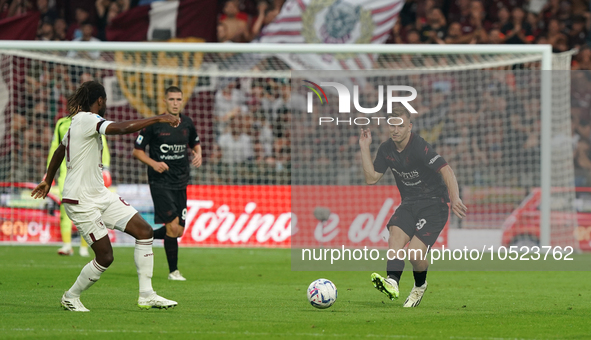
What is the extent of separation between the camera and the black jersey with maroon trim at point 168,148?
10.2 m

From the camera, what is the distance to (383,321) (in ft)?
21.9

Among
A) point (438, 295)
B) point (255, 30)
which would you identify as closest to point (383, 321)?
point (438, 295)

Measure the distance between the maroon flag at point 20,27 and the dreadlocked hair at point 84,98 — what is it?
1203cm

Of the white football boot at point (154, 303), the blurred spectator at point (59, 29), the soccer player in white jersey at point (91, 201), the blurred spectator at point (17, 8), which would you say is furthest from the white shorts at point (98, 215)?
the blurred spectator at point (17, 8)

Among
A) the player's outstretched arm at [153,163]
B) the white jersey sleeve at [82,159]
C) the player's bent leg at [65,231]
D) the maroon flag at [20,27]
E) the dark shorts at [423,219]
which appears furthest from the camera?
the maroon flag at [20,27]

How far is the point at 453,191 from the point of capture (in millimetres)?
7801

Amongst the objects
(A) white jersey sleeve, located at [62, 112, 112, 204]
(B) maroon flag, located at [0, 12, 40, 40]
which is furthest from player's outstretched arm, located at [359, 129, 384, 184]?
(B) maroon flag, located at [0, 12, 40, 40]

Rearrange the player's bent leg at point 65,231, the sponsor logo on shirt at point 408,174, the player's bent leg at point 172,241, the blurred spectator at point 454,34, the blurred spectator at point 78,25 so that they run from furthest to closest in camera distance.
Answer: the blurred spectator at point 78,25 → the blurred spectator at point 454,34 → the player's bent leg at point 65,231 → the player's bent leg at point 172,241 → the sponsor logo on shirt at point 408,174

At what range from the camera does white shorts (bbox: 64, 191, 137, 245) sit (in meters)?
7.01

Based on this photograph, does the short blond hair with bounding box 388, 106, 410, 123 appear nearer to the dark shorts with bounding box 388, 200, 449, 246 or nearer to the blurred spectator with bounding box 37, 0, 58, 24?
the dark shorts with bounding box 388, 200, 449, 246

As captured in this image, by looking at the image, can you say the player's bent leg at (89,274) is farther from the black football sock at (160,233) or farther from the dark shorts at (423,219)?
the black football sock at (160,233)

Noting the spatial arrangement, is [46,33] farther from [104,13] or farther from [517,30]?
[517,30]

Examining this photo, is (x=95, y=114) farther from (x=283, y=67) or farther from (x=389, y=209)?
(x=283, y=67)

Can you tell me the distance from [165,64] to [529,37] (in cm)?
871
